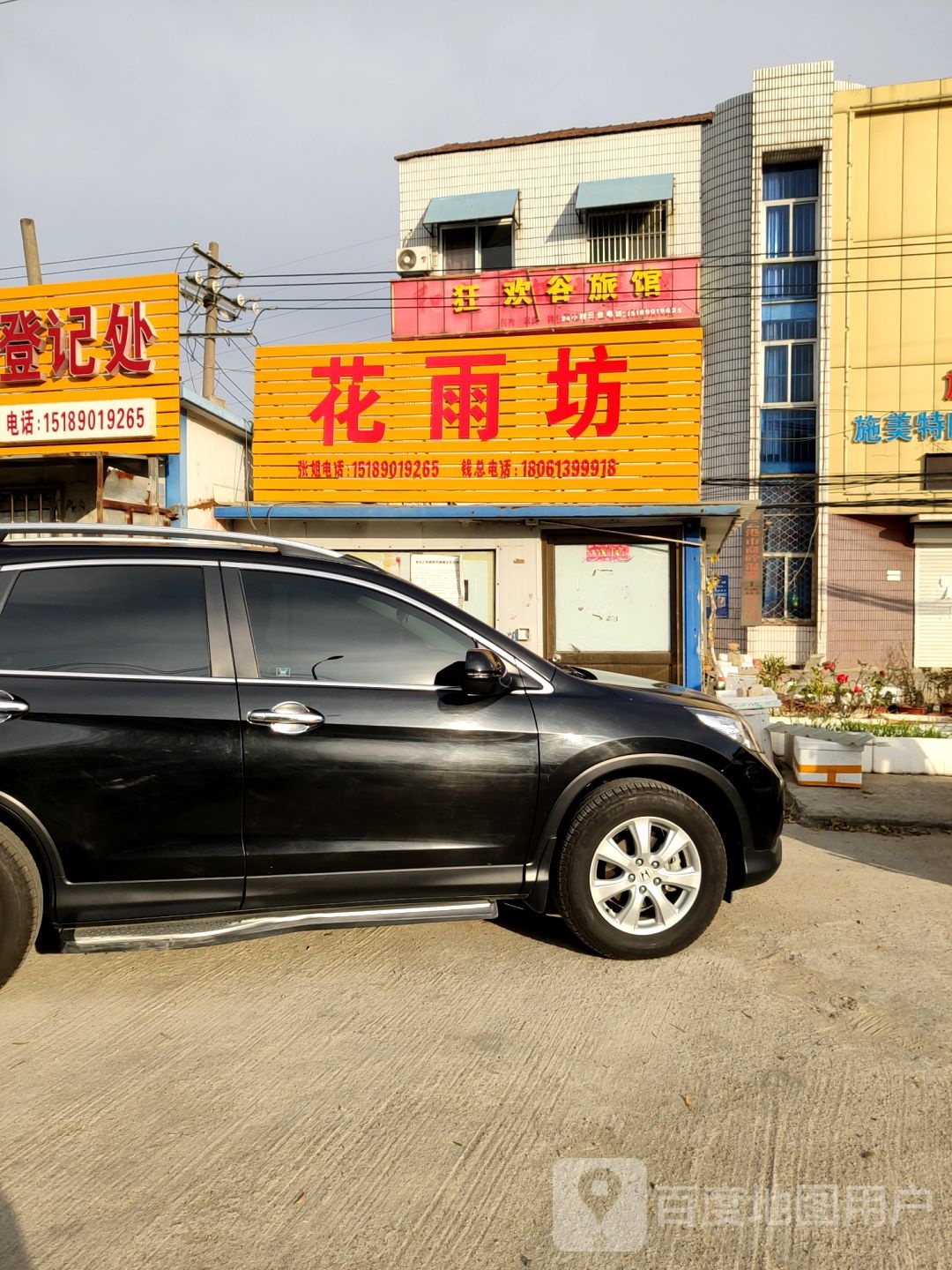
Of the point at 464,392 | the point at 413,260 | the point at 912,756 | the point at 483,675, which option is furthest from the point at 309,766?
the point at 413,260

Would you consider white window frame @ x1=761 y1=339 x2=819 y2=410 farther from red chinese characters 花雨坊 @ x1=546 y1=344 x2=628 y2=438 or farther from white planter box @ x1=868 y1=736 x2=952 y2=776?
white planter box @ x1=868 y1=736 x2=952 y2=776

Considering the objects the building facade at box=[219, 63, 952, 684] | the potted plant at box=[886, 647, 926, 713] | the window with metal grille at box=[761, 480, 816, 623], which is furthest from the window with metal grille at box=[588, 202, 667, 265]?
the potted plant at box=[886, 647, 926, 713]

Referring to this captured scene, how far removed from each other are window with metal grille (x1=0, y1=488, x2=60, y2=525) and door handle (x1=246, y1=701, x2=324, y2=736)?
9417 mm

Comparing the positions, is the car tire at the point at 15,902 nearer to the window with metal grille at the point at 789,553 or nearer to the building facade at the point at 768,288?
the building facade at the point at 768,288

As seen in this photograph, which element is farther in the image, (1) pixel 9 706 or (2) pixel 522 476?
(2) pixel 522 476

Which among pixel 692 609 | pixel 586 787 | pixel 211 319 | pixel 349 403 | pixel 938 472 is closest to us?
pixel 586 787

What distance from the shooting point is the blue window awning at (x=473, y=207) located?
23438mm

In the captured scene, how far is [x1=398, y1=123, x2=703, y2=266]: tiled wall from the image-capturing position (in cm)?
2298

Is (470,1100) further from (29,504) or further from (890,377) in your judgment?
(890,377)

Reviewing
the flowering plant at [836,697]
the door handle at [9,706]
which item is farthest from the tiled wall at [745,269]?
the door handle at [9,706]

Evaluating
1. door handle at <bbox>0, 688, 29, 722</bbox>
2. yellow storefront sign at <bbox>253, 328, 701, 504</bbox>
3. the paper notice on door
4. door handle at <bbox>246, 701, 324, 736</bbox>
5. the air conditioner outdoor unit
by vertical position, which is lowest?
door handle at <bbox>246, 701, 324, 736</bbox>

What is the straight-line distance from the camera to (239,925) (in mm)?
3844

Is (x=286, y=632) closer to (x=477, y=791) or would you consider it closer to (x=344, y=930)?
(x=477, y=791)

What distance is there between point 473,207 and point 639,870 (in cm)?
2249
